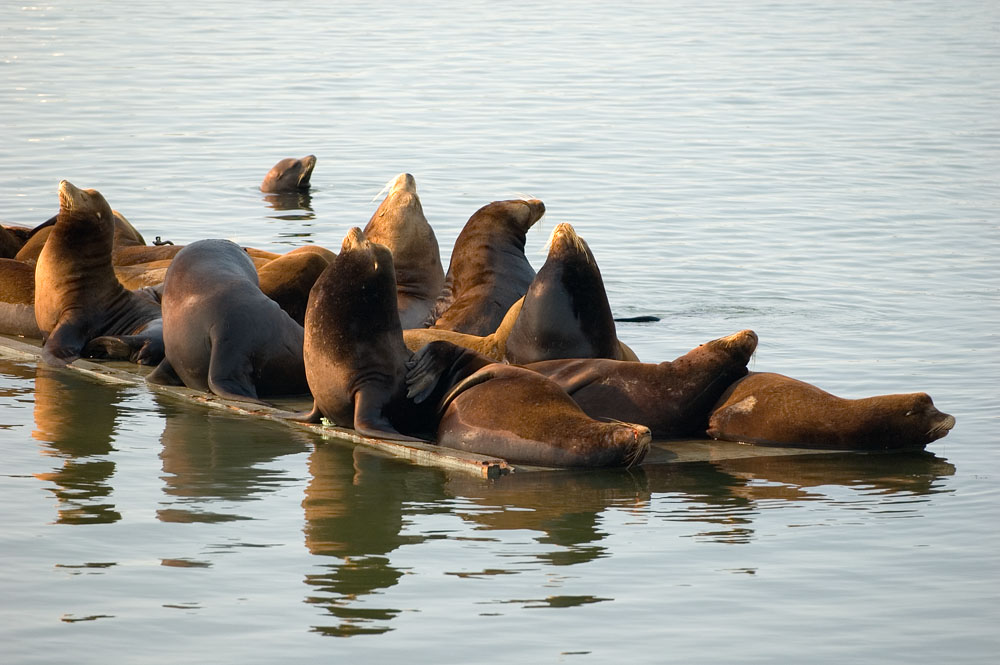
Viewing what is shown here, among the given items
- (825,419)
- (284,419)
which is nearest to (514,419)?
(284,419)

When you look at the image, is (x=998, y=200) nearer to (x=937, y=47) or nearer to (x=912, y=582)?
(x=912, y=582)

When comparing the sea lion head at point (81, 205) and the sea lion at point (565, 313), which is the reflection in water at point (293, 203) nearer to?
the sea lion head at point (81, 205)

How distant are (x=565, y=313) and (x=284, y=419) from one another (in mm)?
1639

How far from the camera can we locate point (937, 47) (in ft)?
114

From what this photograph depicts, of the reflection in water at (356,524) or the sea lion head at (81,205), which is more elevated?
the sea lion head at (81,205)

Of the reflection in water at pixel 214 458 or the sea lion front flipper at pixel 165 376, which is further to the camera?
the sea lion front flipper at pixel 165 376

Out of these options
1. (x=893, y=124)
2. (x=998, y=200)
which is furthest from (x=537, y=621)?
(x=893, y=124)

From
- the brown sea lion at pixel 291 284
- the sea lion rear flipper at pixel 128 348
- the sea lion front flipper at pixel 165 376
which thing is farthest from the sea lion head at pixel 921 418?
the sea lion rear flipper at pixel 128 348

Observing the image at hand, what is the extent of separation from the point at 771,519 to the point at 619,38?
3570 centimetres

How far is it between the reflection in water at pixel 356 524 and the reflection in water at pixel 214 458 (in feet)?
0.77

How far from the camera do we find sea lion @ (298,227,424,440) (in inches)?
321

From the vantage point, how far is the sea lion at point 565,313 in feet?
28.7

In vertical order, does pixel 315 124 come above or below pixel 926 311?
above

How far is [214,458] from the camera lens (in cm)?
784
